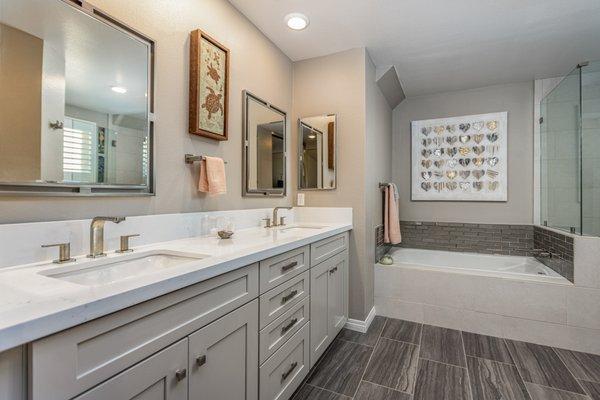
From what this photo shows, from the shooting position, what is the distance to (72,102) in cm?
116

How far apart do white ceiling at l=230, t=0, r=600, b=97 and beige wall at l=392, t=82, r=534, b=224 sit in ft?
1.03

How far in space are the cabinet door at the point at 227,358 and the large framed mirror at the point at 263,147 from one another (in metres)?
1.13

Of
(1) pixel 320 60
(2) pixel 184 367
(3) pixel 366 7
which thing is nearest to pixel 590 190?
(3) pixel 366 7

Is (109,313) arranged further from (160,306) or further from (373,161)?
(373,161)

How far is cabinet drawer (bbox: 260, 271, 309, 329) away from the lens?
131 cm

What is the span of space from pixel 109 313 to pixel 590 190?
10.6 feet

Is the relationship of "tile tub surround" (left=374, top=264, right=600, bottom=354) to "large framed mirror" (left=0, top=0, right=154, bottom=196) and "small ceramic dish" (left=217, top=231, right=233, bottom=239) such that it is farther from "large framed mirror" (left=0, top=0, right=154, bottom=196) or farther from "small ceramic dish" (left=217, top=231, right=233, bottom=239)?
"large framed mirror" (left=0, top=0, right=154, bottom=196)

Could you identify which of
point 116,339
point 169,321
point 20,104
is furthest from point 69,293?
point 20,104

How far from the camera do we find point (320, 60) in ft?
8.79

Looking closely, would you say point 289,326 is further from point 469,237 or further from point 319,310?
point 469,237

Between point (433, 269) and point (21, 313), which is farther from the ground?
point (21, 313)

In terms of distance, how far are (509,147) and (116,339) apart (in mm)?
3881

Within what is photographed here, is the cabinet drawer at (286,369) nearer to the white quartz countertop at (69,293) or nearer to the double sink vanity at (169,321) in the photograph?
the double sink vanity at (169,321)

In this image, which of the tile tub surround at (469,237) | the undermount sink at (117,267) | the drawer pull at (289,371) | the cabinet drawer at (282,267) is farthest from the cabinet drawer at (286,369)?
the tile tub surround at (469,237)
